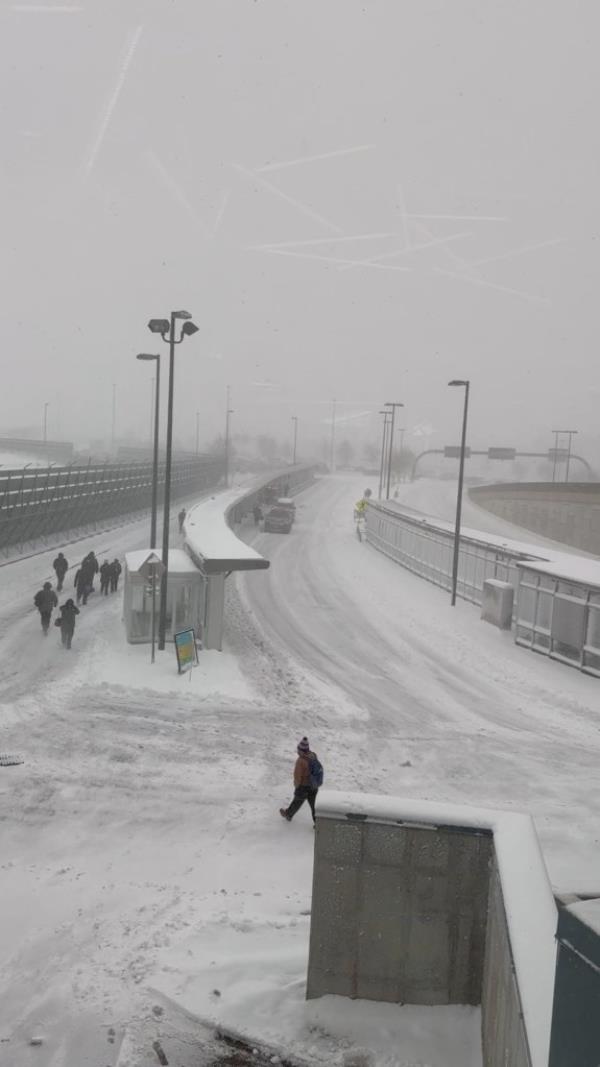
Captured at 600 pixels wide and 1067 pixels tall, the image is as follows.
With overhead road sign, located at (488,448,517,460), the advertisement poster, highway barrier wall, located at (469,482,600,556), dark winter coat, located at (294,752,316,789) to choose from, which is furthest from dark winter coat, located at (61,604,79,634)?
overhead road sign, located at (488,448,517,460)

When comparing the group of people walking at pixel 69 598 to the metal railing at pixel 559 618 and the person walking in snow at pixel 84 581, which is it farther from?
the metal railing at pixel 559 618

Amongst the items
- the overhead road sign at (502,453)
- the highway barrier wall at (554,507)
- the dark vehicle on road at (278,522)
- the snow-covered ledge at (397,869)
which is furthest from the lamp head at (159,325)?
the overhead road sign at (502,453)

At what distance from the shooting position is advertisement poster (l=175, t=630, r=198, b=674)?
1691cm

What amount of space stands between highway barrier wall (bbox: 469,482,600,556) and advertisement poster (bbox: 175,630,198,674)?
66.4 m

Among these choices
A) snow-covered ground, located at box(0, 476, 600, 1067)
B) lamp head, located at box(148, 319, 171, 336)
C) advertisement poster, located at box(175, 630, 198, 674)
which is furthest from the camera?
lamp head, located at box(148, 319, 171, 336)

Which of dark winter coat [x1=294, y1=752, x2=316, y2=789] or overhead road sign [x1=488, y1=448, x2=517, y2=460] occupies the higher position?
overhead road sign [x1=488, y1=448, x2=517, y2=460]

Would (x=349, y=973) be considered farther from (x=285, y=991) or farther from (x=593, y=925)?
(x=593, y=925)

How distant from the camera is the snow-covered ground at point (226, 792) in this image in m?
6.66

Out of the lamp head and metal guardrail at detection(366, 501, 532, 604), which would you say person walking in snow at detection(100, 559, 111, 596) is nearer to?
the lamp head

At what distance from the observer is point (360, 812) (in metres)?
6.67

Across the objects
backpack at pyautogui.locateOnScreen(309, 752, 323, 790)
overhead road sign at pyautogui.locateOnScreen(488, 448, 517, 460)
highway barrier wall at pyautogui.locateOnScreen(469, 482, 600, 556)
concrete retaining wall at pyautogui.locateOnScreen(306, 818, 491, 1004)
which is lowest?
highway barrier wall at pyautogui.locateOnScreen(469, 482, 600, 556)

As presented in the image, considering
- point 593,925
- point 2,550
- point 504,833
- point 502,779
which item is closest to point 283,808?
point 502,779

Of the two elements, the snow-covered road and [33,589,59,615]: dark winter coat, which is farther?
[33,589,59,615]: dark winter coat

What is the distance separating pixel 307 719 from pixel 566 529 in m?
72.2
